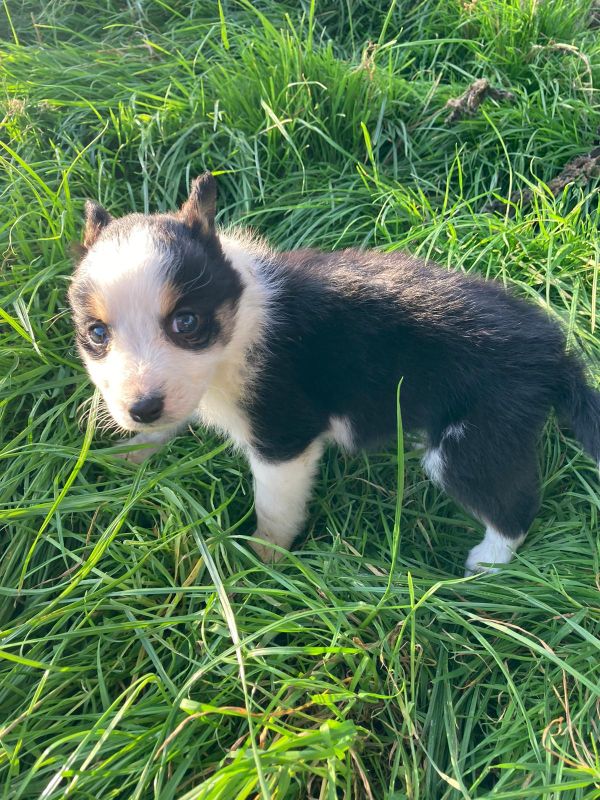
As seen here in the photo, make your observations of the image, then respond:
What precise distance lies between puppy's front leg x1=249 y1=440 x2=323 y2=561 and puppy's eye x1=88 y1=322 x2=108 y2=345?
84cm

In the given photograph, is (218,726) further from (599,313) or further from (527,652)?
(599,313)

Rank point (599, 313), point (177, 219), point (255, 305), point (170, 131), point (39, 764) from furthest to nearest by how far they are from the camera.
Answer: point (170, 131) → point (599, 313) → point (255, 305) → point (177, 219) → point (39, 764)

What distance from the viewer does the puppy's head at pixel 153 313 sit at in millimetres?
2283

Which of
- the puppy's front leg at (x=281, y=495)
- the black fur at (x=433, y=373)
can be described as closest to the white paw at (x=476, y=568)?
the black fur at (x=433, y=373)

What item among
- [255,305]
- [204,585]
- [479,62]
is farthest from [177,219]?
[479,62]

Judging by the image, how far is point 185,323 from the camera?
2.44 meters

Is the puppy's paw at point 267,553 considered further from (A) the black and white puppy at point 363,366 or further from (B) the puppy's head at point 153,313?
(B) the puppy's head at point 153,313

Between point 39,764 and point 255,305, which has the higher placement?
point 255,305

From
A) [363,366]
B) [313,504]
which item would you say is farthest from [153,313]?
[313,504]

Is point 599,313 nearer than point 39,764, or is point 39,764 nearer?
point 39,764

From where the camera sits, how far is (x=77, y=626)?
2.70 m

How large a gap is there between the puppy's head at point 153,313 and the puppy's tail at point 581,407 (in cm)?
141

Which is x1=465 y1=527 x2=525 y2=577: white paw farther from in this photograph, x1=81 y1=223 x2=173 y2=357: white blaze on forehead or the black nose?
x1=81 y1=223 x2=173 y2=357: white blaze on forehead

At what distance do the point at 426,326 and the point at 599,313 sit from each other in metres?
1.19
